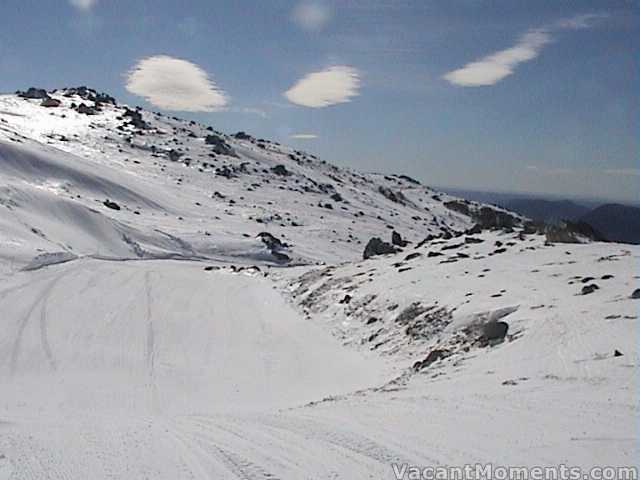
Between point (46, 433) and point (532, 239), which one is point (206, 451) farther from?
point (532, 239)

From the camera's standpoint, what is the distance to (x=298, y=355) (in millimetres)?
14703

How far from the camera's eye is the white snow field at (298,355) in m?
5.80

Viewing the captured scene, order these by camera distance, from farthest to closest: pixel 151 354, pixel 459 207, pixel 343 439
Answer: pixel 459 207 → pixel 151 354 → pixel 343 439

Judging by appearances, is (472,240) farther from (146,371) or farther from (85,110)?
(85,110)

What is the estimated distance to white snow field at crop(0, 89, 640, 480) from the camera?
580 cm

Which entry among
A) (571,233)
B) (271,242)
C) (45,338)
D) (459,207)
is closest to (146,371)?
(45,338)

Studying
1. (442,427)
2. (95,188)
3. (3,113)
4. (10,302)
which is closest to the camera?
(442,427)

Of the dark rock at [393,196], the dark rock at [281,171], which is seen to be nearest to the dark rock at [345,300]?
the dark rock at [281,171]

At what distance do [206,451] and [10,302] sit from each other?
13.6 m

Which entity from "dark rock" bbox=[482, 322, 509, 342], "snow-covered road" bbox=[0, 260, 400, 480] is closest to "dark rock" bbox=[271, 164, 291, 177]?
"snow-covered road" bbox=[0, 260, 400, 480]

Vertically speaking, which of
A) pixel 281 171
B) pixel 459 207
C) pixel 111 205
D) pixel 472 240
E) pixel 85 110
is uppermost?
pixel 85 110

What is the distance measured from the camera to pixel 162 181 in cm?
5728

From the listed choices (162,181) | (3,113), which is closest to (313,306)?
(162,181)

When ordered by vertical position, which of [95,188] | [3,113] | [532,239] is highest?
[3,113]
